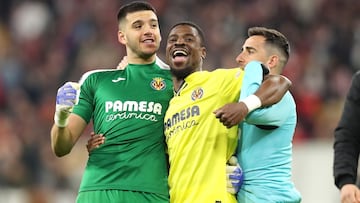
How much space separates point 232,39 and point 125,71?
27.9ft

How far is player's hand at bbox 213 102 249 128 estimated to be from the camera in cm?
616

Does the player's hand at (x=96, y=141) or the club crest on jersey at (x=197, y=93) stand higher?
the club crest on jersey at (x=197, y=93)

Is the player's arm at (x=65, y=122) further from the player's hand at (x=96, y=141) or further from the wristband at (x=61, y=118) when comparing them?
the player's hand at (x=96, y=141)

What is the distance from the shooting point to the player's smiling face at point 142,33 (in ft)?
23.5

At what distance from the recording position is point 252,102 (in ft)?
20.7

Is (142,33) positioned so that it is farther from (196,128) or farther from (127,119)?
(196,128)

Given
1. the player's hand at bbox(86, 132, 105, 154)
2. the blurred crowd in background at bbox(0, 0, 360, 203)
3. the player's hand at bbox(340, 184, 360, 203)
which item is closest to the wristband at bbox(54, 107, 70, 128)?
the player's hand at bbox(86, 132, 105, 154)

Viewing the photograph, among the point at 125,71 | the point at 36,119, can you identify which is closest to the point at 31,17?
the point at 36,119

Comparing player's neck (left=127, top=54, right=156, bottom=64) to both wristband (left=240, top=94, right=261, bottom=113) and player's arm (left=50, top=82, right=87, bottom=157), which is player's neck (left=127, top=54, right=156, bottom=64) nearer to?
player's arm (left=50, top=82, right=87, bottom=157)

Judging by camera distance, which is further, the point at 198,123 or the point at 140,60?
the point at 140,60

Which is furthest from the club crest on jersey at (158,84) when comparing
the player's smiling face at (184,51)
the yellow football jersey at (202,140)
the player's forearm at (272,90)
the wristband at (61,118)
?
the player's forearm at (272,90)

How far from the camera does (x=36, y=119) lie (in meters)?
15.2

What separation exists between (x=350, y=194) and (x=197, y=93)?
1.32m

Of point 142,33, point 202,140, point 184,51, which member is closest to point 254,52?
point 184,51
